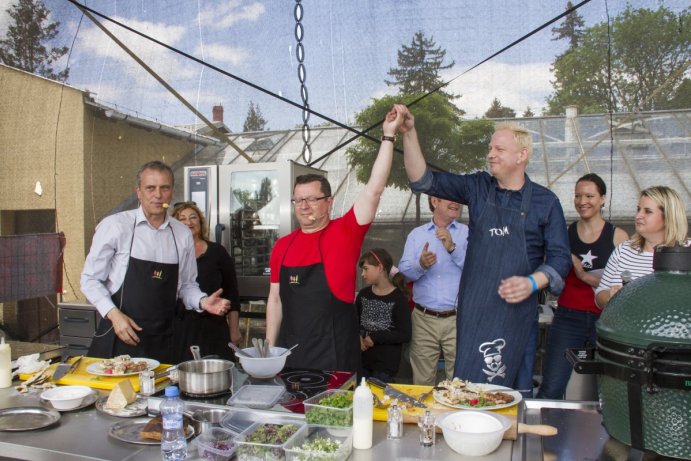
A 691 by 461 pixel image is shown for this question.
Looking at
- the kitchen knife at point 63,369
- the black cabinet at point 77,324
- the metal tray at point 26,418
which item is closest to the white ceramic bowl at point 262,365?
the metal tray at point 26,418

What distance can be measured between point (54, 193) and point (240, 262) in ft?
5.79

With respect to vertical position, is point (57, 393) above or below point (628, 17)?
below

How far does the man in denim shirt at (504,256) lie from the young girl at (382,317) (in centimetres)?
136

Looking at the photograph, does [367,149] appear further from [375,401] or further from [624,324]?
[624,324]

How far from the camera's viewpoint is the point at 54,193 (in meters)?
4.96

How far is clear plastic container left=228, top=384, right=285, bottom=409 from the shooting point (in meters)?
1.77

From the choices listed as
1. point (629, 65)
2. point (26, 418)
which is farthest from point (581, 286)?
point (26, 418)

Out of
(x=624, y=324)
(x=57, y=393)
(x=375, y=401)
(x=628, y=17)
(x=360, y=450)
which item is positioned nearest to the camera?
(x=624, y=324)

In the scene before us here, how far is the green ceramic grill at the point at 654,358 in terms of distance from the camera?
1163mm

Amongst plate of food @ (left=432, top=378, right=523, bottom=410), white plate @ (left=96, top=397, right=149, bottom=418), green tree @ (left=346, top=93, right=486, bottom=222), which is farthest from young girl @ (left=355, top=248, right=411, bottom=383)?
white plate @ (left=96, top=397, right=149, bottom=418)

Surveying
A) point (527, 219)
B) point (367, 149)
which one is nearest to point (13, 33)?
point (367, 149)

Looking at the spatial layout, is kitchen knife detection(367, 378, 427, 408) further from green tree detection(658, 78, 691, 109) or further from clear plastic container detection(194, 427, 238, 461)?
green tree detection(658, 78, 691, 109)

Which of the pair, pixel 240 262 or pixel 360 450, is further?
pixel 240 262

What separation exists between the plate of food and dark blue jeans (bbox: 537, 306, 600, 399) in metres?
1.47
